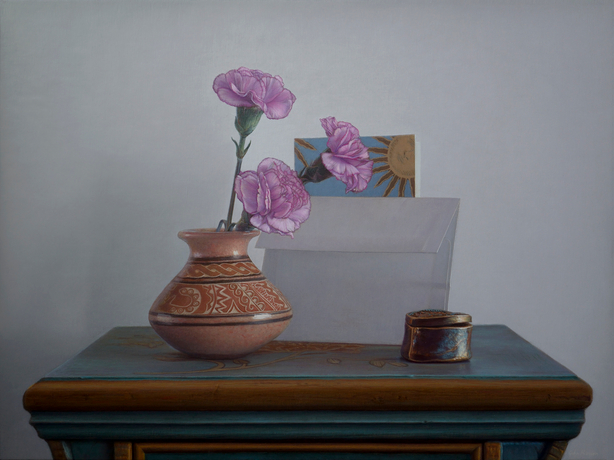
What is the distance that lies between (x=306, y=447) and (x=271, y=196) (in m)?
0.31

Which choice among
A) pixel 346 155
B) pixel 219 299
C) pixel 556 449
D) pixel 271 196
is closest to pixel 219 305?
pixel 219 299

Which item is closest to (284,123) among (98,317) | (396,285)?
(396,285)

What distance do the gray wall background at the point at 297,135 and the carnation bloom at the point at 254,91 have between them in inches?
13.4

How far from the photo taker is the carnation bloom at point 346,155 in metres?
0.70

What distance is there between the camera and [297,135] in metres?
1.06

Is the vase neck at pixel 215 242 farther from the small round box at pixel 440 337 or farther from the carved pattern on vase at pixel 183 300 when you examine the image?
the small round box at pixel 440 337

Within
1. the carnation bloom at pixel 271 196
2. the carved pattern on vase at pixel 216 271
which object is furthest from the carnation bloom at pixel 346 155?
the carved pattern on vase at pixel 216 271

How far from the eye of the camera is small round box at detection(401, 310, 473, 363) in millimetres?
675

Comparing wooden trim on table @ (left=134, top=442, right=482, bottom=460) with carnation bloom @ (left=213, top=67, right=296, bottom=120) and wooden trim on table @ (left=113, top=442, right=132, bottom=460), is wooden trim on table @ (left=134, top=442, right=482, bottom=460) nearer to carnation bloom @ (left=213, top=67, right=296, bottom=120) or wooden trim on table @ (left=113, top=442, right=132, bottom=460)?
wooden trim on table @ (left=113, top=442, right=132, bottom=460)

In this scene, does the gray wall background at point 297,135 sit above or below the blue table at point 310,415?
→ above

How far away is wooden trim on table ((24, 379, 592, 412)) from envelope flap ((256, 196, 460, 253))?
0.26m

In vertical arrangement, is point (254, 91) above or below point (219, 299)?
above

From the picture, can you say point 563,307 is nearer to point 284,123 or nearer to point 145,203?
point 284,123

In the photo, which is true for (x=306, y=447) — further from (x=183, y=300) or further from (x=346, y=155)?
(x=346, y=155)
